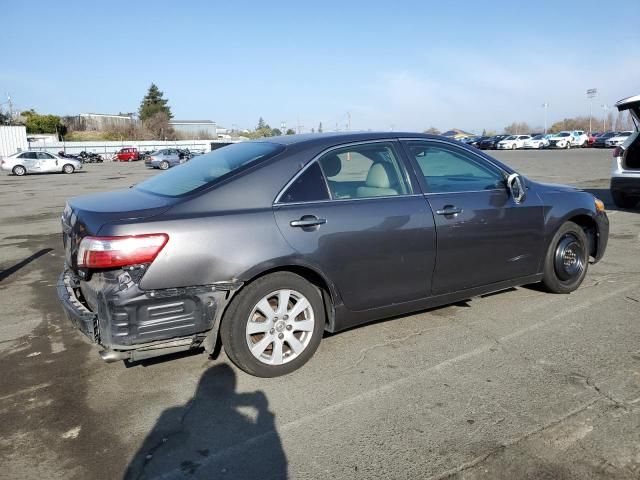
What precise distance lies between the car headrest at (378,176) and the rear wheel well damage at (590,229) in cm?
232

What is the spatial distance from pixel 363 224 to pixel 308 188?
0.47 meters

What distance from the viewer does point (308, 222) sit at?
347 cm

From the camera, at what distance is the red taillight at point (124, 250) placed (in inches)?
118

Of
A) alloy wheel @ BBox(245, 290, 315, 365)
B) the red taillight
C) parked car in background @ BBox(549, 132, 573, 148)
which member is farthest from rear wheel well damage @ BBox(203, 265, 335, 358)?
parked car in background @ BBox(549, 132, 573, 148)

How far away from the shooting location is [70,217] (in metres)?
3.56

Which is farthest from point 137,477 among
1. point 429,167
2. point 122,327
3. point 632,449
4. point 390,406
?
point 429,167

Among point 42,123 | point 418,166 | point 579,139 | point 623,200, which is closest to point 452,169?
point 418,166

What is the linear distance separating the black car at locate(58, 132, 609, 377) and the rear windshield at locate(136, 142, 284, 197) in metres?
0.02

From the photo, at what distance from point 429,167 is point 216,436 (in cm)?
260

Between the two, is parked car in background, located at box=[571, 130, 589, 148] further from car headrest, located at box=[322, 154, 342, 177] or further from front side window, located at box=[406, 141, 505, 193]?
car headrest, located at box=[322, 154, 342, 177]

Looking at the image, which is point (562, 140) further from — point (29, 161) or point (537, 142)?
point (29, 161)

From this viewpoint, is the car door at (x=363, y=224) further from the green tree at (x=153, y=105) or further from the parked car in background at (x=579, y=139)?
the green tree at (x=153, y=105)

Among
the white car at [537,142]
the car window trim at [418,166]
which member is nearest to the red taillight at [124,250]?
the car window trim at [418,166]

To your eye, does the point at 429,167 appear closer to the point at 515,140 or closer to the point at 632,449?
the point at 632,449
